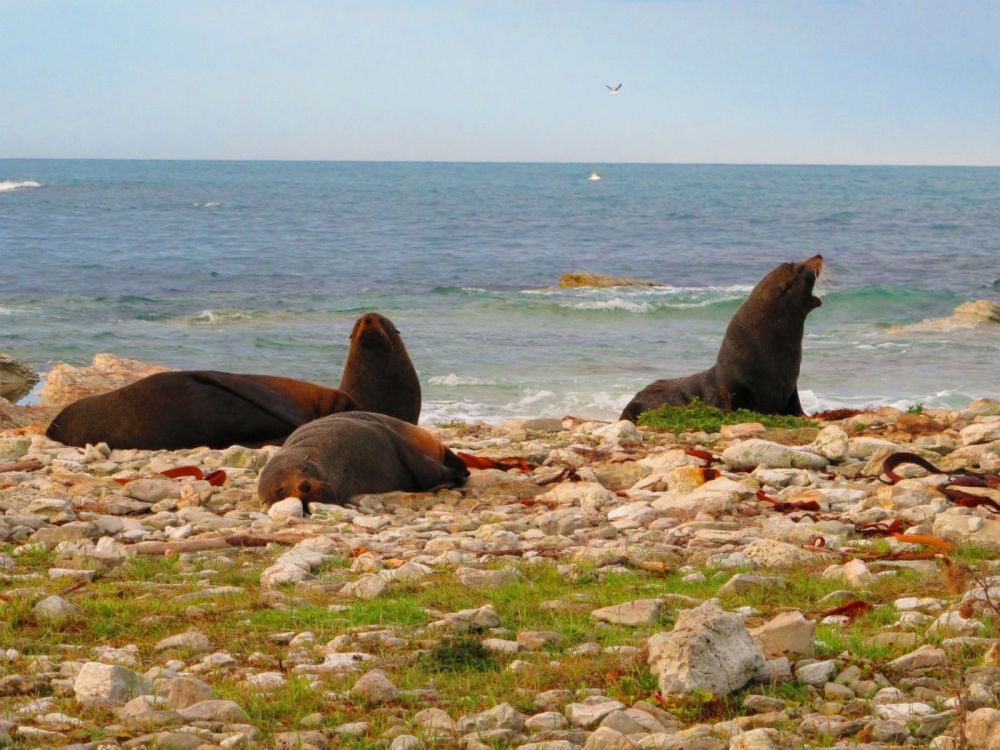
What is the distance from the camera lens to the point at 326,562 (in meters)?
6.89

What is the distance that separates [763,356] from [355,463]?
6947mm

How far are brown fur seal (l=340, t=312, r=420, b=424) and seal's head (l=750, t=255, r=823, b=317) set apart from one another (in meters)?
4.47

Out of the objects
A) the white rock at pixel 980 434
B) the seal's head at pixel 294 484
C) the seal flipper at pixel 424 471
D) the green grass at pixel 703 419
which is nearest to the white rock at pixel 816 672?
the seal's head at pixel 294 484

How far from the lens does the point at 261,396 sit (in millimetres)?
12328

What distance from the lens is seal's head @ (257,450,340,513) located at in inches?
344

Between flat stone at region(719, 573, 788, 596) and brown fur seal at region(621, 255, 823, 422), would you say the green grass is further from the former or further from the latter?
flat stone at region(719, 573, 788, 596)

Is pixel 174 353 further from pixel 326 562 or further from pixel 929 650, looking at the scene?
pixel 929 650

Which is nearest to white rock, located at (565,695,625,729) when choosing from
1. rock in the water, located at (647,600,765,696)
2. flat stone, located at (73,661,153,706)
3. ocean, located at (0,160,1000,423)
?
rock in the water, located at (647,600,765,696)

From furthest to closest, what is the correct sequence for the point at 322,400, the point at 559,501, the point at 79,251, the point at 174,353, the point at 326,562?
the point at 79,251 < the point at 174,353 < the point at 322,400 < the point at 559,501 < the point at 326,562

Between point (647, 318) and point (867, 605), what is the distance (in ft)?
101

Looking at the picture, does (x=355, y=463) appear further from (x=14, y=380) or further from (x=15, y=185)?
(x=15, y=185)

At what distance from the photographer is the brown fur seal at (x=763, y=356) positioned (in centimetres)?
1480

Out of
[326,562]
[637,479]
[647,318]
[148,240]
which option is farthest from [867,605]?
[148,240]

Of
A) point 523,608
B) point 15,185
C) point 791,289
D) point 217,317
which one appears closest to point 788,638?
point 523,608
